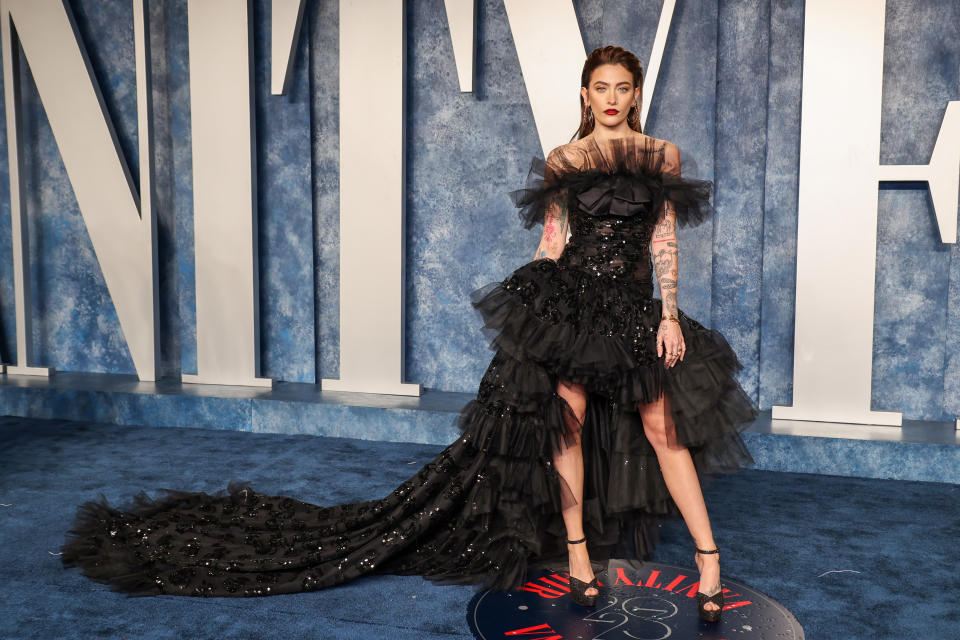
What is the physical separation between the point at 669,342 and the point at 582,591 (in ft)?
2.50

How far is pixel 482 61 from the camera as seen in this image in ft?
15.5

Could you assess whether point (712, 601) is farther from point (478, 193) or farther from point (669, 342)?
point (478, 193)

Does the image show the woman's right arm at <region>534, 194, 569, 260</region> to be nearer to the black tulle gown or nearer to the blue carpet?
the black tulle gown

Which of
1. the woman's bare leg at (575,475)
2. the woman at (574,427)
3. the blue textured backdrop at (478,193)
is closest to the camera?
the woman at (574,427)

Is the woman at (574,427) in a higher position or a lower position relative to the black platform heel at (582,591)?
higher

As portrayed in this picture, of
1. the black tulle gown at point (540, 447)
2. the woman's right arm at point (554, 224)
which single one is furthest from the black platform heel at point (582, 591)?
the woman's right arm at point (554, 224)

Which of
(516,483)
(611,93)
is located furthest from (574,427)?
(611,93)

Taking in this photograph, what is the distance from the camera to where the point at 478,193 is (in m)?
4.77

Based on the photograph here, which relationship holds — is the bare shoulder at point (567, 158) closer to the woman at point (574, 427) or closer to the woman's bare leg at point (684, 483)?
the woman at point (574, 427)

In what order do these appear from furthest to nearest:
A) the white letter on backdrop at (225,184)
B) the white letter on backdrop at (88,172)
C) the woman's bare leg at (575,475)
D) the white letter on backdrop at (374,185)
A: the white letter on backdrop at (88,172) < the white letter on backdrop at (225,184) < the white letter on backdrop at (374,185) < the woman's bare leg at (575,475)

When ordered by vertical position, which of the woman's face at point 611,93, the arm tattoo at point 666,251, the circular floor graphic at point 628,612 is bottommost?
the circular floor graphic at point 628,612

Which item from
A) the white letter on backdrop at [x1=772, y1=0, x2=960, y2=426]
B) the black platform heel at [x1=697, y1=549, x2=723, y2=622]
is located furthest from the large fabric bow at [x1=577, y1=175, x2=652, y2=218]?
the white letter on backdrop at [x1=772, y1=0, x2=960, y2=426]

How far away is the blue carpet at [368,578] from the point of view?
247 centimetres

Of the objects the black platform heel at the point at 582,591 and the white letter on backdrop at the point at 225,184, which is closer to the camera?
the black platform heel at the point at 582,591
